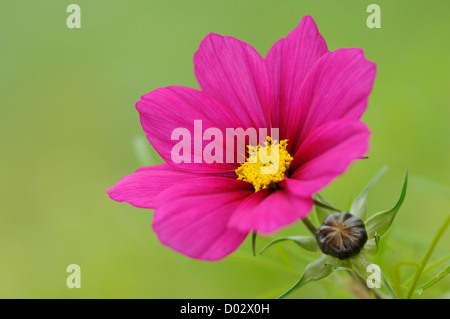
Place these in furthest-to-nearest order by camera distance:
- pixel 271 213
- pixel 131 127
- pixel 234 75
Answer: pixel 131 127, pixel 234 75, pixel 271 213

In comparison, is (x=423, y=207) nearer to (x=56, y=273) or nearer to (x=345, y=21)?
(x=345, y=21)

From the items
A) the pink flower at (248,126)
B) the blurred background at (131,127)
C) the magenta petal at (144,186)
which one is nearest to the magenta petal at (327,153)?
the pink flower at (248,126)

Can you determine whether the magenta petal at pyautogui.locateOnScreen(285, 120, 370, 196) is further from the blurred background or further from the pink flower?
the blurred background

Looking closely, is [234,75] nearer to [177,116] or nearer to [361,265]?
[177,116]

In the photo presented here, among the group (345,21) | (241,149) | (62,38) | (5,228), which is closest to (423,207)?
(345,21)

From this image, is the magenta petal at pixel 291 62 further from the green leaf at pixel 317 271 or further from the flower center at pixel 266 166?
the green leaf at pixel 317 271

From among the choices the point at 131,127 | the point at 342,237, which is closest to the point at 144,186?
the point at 342,237

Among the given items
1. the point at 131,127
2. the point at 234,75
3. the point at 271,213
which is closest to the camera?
the point at 271,213
